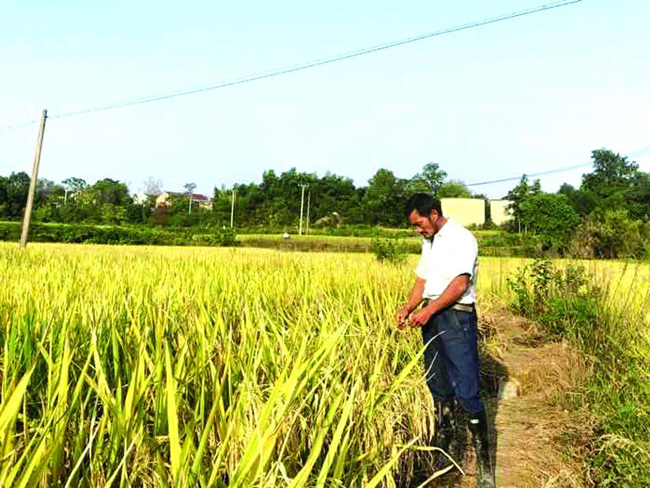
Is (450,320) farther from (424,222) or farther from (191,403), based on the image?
(191,403)

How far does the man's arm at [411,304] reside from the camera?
3406mm

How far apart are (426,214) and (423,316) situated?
559 mm

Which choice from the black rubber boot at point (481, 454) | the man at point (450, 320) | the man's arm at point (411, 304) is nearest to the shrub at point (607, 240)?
the man's arm at point (411, 304)

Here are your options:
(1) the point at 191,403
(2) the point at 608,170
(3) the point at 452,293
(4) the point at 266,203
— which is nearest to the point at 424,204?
(3) the point at 452,293

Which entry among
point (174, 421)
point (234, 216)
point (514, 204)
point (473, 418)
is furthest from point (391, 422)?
point (234, 216)

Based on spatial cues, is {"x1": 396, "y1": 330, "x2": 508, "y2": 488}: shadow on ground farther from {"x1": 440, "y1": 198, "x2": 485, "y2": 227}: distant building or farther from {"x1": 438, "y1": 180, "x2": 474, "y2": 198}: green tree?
{"x1": 438, "y1": 180, "x2": 474, "y2": 198}: green tree

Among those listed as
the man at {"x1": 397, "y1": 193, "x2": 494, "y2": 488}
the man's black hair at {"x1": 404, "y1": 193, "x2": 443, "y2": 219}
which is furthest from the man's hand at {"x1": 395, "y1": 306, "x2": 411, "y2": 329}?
the man's black hair at {"x1": 404, "y1": 193, "x2": 443, "y2": 219}

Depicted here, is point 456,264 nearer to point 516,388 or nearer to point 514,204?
point 516,388

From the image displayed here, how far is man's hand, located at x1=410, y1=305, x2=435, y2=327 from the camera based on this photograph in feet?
10.3

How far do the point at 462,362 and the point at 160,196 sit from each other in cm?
9967

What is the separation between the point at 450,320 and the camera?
3197 mm

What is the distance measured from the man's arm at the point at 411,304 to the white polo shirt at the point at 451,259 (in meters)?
0.16

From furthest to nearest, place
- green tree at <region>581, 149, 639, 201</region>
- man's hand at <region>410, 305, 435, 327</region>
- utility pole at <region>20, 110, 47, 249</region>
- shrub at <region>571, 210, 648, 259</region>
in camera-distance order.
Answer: green tree at <region>581, 149, 639, 201</region>, utility pole at <region>20, 110, 47, 249</region>, shrub at <region>571, 210, 648, 259</region>, man's hand at <region>410, 305, 435, 327</region>

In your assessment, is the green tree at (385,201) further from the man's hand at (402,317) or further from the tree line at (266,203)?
the man's hand at (402,317)
